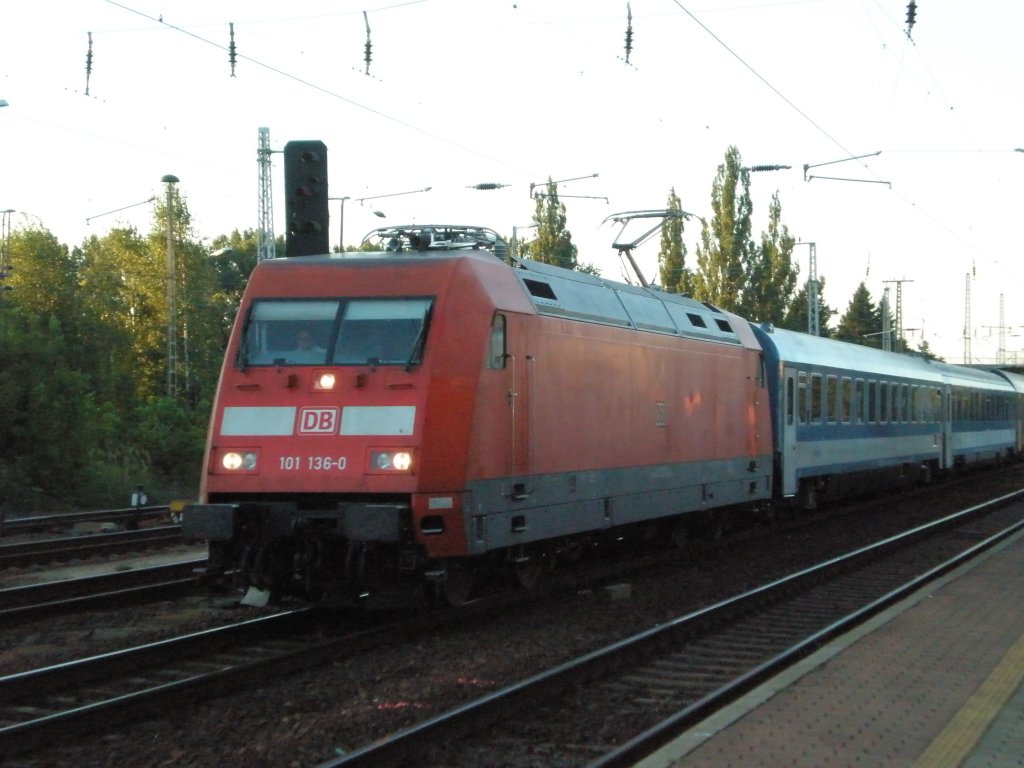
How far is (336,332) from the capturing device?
11.1m

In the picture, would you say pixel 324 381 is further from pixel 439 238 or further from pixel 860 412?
pixel 860 412

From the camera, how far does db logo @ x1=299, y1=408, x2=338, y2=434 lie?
10680 mm

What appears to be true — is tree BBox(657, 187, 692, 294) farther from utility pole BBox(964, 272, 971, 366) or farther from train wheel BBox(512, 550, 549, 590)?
train wheel BBox(512, 550, 549, 590)

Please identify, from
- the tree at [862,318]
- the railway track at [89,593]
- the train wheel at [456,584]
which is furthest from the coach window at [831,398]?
the tree at [862,318]

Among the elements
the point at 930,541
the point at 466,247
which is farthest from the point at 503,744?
the point at 930,541

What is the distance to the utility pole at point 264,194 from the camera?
2819cm

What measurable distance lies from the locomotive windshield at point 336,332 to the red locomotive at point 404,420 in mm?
12

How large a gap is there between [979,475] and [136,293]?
34.9m

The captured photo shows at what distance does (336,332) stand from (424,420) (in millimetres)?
1310

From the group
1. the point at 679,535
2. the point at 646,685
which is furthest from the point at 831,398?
the point at 646,685

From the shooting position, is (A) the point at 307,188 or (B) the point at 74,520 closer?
(A) the point at 307,188

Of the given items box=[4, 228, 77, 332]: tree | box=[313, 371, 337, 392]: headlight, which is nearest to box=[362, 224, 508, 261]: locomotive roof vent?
box=[313, 371, 337, 392]: headlight

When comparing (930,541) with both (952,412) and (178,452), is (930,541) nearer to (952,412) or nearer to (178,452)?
(952,412)

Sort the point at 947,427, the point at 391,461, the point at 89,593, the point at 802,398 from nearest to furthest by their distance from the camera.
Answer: the point at 391,461, the point at 89,593, the point at 802,398, the point at 947,427
